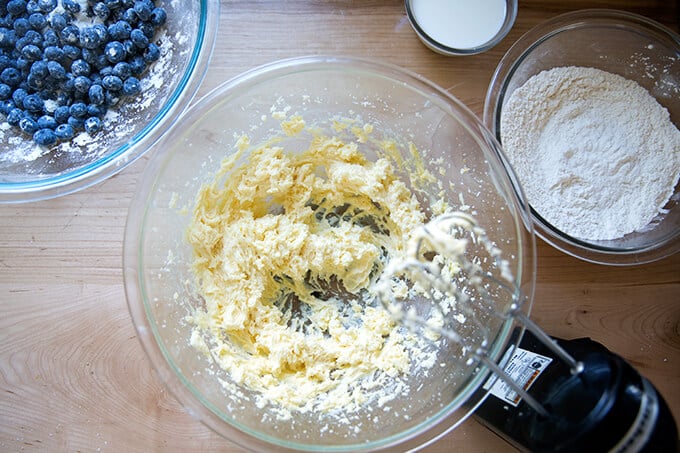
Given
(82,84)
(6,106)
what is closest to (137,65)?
(82,84)

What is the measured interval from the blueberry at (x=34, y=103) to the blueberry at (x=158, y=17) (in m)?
0.35

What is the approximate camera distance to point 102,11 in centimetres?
146

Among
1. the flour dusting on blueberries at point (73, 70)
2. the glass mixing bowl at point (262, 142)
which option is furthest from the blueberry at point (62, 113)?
the glass mixing bowl at point (262, 142)

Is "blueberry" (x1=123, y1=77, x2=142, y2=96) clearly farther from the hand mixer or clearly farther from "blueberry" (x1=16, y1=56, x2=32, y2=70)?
the hand mixer

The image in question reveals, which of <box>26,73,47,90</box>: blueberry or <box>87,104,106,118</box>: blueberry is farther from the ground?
<box>26,73,47,90</box>: blueberry

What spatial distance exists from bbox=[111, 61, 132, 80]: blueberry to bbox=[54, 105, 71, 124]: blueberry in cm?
15

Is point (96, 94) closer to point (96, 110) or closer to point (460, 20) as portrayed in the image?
point (96, 110)

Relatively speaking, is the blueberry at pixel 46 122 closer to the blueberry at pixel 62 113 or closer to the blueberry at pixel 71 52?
the blueberry at pixel 62 113

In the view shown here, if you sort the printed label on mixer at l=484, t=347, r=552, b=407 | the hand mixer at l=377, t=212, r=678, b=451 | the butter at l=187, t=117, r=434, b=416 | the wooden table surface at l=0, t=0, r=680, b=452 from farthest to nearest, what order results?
the wooden table surface at l=0, t=0, r=680, b=452 → the butter at l=187, t=117, r=434, b=416 → the printed label on mixer at l=484, t=347, r=552, b=407 → the hand mixer at l=377, t=212, r=678, b=451

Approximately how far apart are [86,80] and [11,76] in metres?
0.20

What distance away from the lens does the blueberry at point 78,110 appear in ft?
4.71

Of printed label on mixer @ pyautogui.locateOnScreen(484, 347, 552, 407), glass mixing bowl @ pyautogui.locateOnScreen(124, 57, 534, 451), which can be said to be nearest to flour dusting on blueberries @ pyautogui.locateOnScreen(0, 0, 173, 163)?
glass mixing bowl @ pyautogui.locateOnScreen(124, 57, 534, 451)

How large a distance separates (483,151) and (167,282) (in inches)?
32.0

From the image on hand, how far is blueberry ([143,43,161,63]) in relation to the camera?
147cm
